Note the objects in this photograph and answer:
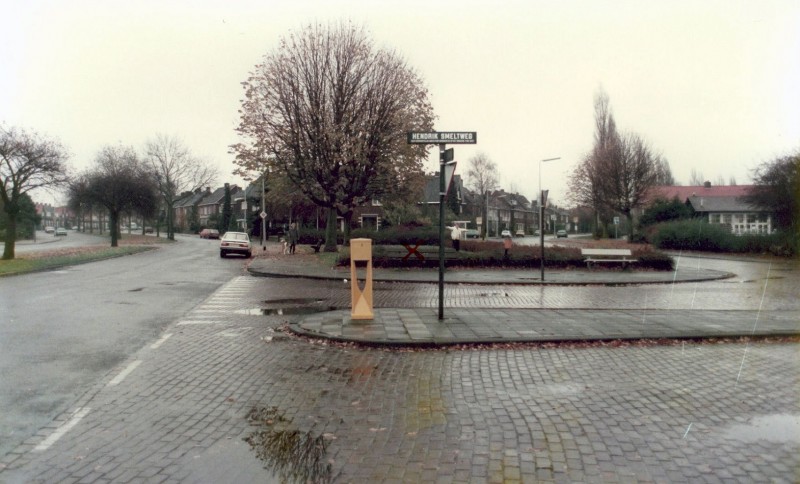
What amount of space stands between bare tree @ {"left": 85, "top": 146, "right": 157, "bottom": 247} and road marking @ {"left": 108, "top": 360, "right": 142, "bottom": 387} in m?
44.5

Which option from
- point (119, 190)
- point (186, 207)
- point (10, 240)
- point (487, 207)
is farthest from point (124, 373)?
point (186, 207)

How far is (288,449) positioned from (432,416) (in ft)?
4.52

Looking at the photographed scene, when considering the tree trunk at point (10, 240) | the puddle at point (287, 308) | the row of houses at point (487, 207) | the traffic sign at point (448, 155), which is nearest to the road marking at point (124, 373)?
the puddle at point (287, 308)

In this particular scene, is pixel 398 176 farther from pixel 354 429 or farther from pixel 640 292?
pixel 354 429

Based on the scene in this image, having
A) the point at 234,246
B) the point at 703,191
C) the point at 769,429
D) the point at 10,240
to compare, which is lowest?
the point at 769,429

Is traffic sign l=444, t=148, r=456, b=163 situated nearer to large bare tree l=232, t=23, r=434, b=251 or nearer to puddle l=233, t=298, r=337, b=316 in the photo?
puddle l=233, t=298, r=337, b=316

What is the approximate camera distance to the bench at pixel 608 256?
80.7 feet

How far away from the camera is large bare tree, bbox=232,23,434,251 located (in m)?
30.1

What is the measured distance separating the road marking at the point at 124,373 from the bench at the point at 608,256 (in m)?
20.2

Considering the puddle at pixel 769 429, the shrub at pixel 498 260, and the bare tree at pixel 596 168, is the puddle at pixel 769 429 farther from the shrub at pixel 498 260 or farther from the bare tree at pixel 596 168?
the bare tree at pixel 596 168

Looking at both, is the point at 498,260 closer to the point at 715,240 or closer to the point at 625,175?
the point at 715,240

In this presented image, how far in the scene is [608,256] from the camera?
978 inches

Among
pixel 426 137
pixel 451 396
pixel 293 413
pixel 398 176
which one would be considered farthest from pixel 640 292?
pixel 398 176

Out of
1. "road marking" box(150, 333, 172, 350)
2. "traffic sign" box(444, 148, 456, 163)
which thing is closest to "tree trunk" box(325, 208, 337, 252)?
"traffic sign" box(444, 148, 456, 163)
